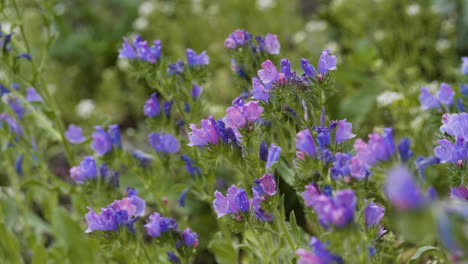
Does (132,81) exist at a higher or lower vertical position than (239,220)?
higher

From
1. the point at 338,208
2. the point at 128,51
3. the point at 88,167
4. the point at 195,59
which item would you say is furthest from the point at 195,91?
the point at 338,208

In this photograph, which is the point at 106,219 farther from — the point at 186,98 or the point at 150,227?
the point at 186,98

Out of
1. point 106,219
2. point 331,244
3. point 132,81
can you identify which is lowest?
point 331,244

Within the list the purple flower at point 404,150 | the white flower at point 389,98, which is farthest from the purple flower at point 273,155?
the white flower at point 389,98

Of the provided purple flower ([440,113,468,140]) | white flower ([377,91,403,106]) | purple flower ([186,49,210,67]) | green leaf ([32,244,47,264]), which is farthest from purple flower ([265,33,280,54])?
green leaf ([32,244,47,264])

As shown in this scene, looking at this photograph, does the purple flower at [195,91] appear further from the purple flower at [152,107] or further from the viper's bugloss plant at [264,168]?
the purple flower at [152,107]

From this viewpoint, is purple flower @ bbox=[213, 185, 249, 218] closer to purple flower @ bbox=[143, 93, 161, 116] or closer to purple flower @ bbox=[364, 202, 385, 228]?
purple flower @ bbox=[364, 202, 385, 228]

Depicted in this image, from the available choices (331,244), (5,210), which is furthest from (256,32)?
(331,244)
